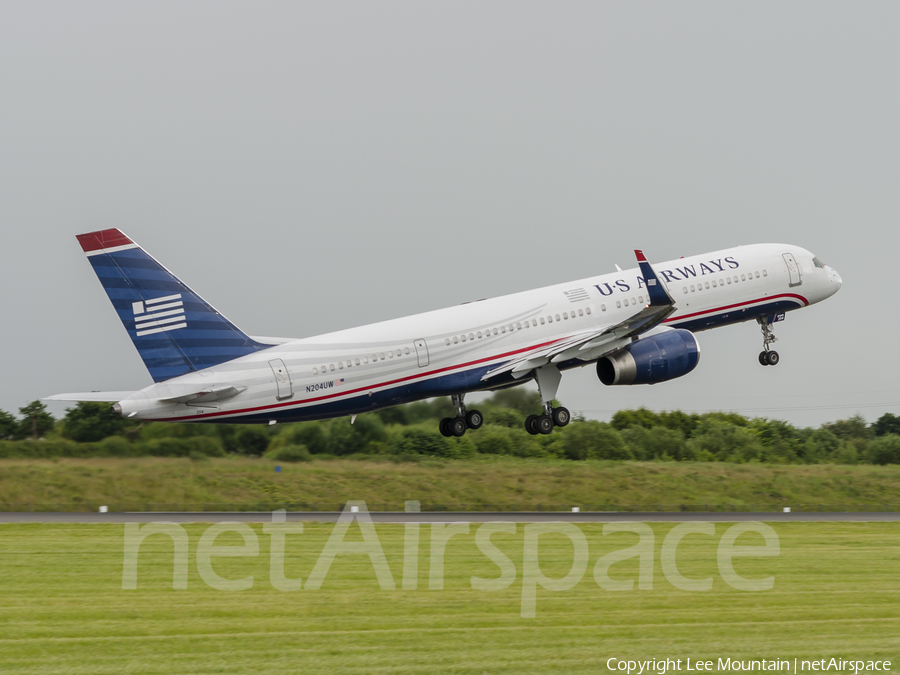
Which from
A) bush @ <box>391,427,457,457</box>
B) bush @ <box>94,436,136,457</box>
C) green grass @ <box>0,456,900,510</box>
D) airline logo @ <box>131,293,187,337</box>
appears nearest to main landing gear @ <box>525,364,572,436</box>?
bush @ <box>391,427,457,457</box>

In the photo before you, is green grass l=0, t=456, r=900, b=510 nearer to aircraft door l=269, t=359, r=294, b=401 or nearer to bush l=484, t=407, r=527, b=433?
bush l=484, t=407, r=527, b=433

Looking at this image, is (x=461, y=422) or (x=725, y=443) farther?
(x=725, y=443)

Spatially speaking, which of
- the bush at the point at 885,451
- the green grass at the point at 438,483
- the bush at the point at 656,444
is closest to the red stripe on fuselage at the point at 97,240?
the green grass at the point at 438,483

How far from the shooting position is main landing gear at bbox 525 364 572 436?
45406mm

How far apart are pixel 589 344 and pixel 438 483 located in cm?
1825

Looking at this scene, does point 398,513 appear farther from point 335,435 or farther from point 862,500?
point 862,500

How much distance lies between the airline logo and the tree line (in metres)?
14.8

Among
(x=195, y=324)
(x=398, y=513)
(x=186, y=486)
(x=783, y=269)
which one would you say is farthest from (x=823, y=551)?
(x=186, y=486)

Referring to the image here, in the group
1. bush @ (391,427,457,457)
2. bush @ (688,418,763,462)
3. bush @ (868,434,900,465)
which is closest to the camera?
bush @ (391,427,457,457)

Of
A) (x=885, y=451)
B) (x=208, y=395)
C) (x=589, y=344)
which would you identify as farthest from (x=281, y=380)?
(x=885, y=451)

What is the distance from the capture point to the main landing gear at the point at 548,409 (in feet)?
149

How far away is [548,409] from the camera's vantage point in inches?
1817

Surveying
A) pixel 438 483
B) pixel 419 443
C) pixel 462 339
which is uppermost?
pixel 462 339

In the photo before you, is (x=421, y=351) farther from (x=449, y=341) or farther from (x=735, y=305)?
(x=735, y=305)
